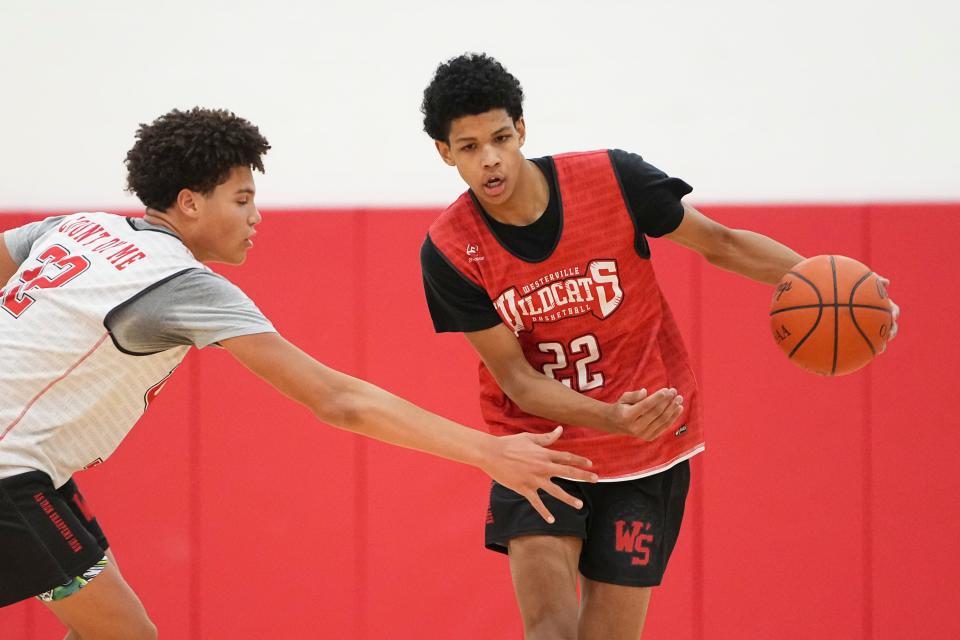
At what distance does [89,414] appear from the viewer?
7.90ft

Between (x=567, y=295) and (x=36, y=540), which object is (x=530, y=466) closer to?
(x=567, y=295)

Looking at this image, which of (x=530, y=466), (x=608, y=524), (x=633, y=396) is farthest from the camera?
(x=608, y=524)

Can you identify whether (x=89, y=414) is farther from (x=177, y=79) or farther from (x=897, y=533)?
(x=897, y=533)

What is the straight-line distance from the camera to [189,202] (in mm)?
2604

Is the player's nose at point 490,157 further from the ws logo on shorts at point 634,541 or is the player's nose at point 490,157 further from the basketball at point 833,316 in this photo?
the ws logo on shorts at point 634,541

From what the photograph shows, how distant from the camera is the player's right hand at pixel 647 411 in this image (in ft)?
8.21

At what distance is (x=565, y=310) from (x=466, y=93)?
23.9 inches

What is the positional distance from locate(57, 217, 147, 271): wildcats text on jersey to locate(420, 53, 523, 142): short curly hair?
0.86 m

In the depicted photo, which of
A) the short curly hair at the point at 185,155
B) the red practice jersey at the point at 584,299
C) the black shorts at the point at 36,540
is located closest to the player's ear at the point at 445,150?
the red practice jersey at the point at 584,299

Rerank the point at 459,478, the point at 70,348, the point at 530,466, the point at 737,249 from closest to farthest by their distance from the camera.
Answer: the point at 530,466 < the point at 70,348 < the point at 737,249 < the point at 459,478

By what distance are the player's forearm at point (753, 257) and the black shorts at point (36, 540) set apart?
1.77 meters

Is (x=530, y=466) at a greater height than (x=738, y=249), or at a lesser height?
lesser

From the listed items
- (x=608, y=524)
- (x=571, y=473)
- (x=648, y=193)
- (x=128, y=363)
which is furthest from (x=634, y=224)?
(x=128, y=363)

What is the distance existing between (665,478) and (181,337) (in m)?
1.35
